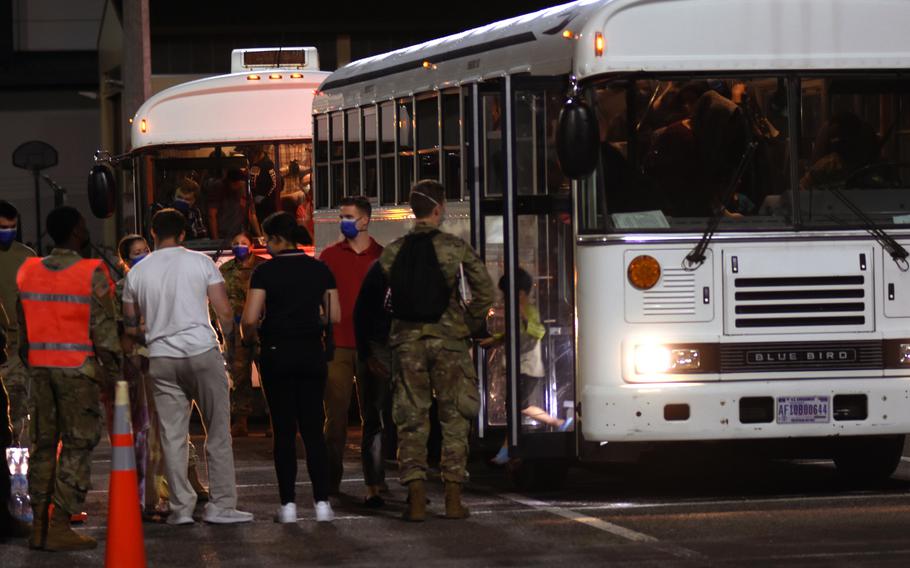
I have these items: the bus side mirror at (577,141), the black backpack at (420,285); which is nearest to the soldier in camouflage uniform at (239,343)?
the black backpack at (420,285)

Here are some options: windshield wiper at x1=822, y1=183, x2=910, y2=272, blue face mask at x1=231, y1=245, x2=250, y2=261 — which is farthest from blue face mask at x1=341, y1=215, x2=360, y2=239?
blue face mask at x1=231, y1=245, x2=250, y2=261

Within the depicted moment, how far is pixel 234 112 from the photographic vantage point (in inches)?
802

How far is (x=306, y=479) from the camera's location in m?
14.4

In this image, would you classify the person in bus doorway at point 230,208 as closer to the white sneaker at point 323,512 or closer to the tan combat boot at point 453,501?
the white sneaker at point 323,512

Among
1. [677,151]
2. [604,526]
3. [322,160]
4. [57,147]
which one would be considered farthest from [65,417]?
[57,147]

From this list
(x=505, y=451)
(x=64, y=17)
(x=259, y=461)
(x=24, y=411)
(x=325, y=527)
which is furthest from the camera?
(x=64, y=17)

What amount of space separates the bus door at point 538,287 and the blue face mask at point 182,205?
7.33 metres

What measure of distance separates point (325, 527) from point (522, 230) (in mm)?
2288

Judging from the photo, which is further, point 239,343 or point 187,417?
point 239,343

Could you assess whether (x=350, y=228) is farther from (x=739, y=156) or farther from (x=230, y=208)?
(x=230, y=208)

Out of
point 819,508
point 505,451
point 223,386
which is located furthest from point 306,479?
point 819,508

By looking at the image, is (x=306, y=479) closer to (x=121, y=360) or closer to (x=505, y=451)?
(x=505, y=451)

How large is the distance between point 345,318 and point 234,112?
289 inches

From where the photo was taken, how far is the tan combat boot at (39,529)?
11.4 metres
